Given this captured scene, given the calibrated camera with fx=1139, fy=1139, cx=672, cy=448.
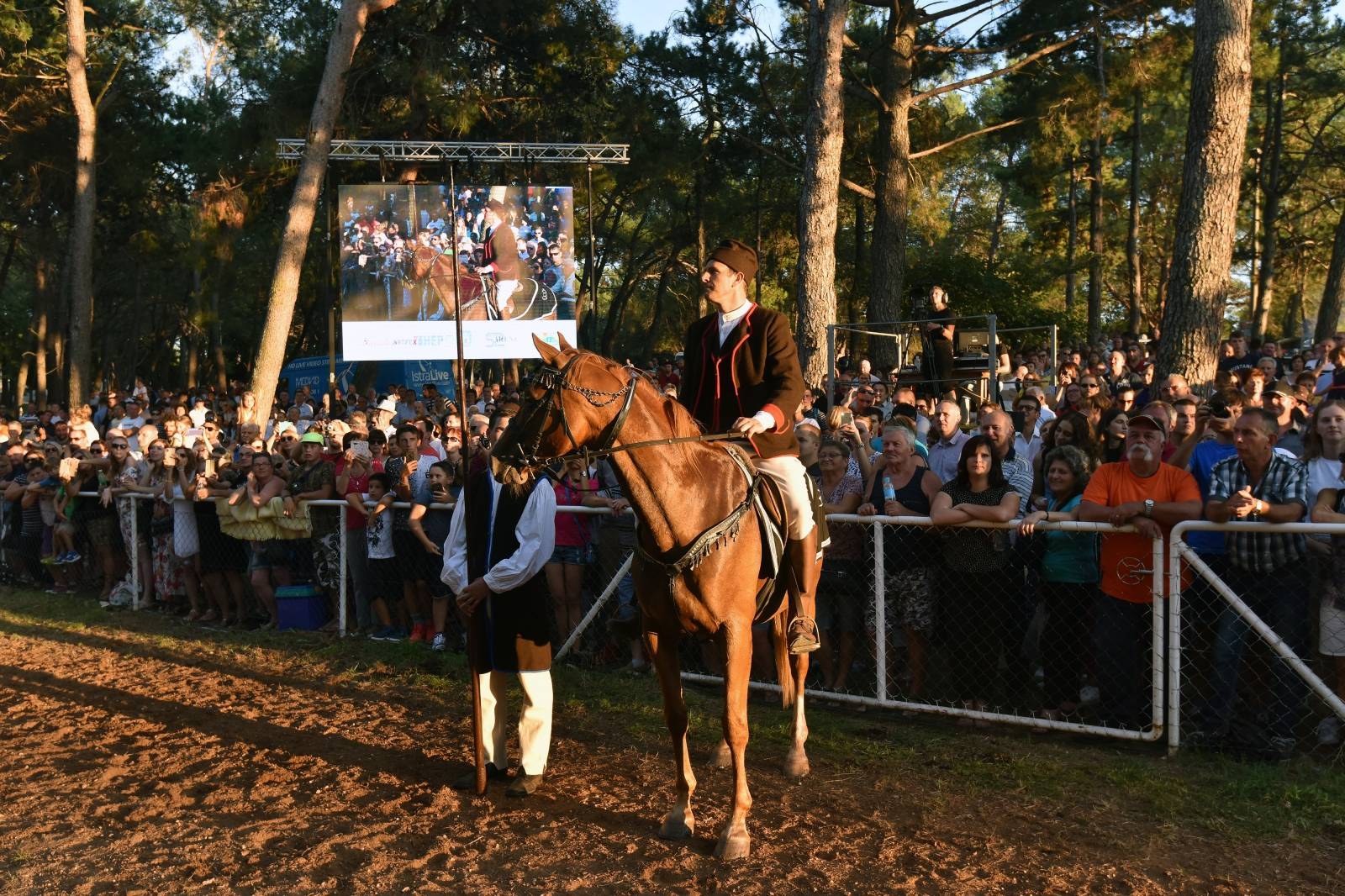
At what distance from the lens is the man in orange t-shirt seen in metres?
7.18

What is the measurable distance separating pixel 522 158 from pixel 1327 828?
19890mm

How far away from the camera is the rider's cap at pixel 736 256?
6148 millimetres

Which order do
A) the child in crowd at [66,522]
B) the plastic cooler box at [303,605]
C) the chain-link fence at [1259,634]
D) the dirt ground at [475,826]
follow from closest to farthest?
the dirt ground at [475,826] < the chain-link fence at [1259,634] < the plastic cooler box at [303,605] < the child in crowd at [66,522]

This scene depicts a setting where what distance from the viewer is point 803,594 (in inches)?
257

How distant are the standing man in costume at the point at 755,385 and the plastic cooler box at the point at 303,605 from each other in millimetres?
6704

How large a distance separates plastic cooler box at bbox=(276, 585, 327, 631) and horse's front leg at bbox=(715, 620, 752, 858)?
7.27m

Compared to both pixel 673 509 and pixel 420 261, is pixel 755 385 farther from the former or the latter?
pixel 420 261

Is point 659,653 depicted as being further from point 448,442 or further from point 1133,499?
point 448,442

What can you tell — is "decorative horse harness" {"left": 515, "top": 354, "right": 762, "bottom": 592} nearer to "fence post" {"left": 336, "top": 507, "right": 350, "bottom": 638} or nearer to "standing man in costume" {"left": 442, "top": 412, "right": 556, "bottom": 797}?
"standing man in costume" {"left": 442, "top": 412, "right": 556, "bottom": 797}

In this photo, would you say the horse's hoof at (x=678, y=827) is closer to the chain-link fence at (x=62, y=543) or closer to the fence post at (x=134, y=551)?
the fence post at (x=134, y=551)

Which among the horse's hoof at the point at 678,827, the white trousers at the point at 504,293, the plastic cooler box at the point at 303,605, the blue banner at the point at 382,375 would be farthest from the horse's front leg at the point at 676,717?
the blue banner at the point at 382,375

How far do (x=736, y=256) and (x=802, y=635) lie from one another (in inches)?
83.9

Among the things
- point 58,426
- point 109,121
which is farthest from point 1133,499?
point 109,121

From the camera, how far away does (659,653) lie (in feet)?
19.3
